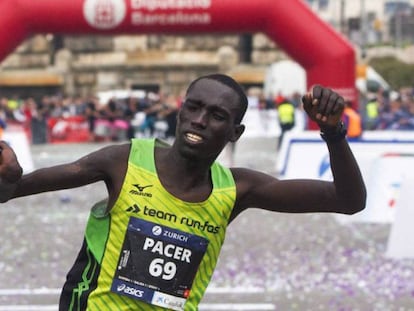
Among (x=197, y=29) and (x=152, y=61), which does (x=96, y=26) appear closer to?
(x=197, y=29)

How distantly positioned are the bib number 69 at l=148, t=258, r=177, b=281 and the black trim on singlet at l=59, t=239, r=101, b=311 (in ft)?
0.61

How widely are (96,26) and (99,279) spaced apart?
11.8 metres

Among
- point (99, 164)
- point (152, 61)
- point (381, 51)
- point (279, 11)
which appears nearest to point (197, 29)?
point (279, 11)

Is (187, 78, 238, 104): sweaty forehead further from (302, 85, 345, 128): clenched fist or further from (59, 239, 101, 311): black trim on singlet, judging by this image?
(59, 239, 101, 311): black trim on singlet

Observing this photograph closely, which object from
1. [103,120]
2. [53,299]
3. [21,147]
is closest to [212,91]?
[53,299]

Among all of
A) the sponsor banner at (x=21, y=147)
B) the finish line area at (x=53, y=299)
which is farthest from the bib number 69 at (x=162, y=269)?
the sponsor banner at (x=21, y=147)

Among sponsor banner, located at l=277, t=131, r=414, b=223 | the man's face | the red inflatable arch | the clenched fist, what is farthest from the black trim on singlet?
the red inflatable arch

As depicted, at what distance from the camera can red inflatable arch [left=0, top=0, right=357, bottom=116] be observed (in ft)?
46.3

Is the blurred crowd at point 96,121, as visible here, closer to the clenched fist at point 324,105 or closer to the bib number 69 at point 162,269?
the bib number 69 at point 162,269

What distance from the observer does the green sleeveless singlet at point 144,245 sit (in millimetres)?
3043

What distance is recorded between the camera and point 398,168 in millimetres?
10234

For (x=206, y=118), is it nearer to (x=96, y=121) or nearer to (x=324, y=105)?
(x=324, y=105)

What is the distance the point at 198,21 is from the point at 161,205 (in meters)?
11.5

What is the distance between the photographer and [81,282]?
3.12 meters
